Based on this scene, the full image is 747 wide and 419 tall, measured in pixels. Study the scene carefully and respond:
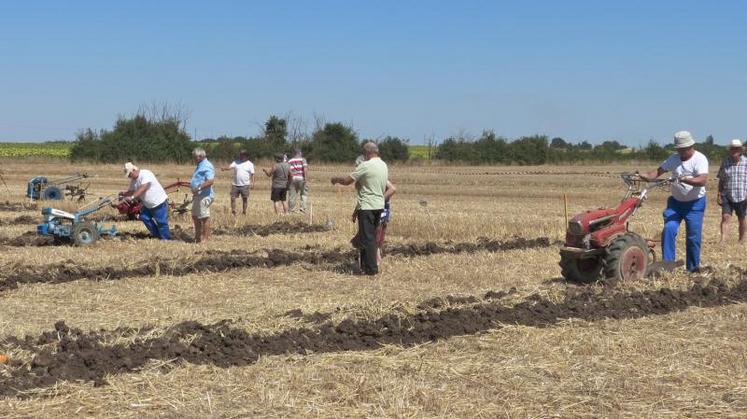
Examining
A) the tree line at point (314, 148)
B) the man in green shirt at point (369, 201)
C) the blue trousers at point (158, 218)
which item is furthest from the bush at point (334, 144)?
the man in green shirt at point (369, 201)

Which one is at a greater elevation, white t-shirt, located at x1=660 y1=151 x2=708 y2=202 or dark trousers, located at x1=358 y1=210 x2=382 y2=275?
white t-shirt, located at x1=660 y1=151 x2=708 y2=202

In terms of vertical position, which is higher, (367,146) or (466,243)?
(367,146)

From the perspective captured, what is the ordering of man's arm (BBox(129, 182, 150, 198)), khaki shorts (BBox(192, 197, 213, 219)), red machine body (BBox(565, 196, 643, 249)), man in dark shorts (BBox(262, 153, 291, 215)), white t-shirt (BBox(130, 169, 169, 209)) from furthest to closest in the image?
man in dark shorts (BBox(262, 153, 291, 215)) → white t-shirt (BBox(130, 169, 169, 209)) → man's arm (BBox(129, 182, 150, 198)) → khaki shorts (BBox(192, 197, 213, 219)) → red machine body (BBox(565, 196, 643, 249))

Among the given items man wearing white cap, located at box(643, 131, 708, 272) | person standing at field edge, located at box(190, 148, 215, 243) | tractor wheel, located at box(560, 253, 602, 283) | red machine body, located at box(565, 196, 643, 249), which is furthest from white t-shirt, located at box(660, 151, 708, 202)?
person standing at field edge, located at box(190, 148, 215, 243)

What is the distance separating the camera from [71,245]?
13789 mm

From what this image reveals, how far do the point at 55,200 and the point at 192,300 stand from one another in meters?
14.7

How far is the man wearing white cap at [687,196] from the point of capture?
408 inches

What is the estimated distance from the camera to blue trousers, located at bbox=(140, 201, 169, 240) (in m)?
14.3

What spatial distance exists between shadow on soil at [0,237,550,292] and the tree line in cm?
3541

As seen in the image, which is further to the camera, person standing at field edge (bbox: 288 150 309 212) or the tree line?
the tree line

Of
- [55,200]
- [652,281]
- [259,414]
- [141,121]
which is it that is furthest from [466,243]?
[141,121]

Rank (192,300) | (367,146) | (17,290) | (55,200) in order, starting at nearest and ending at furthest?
(192,300), (17,290), (367,146), (55,200)

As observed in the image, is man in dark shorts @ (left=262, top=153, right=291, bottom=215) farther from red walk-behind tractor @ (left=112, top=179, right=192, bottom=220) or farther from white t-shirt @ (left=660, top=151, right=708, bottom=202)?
white t-shirt @ (left=660, top=151, right=708, bottom=202)

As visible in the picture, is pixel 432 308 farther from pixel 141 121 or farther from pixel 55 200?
pixel 141 121
